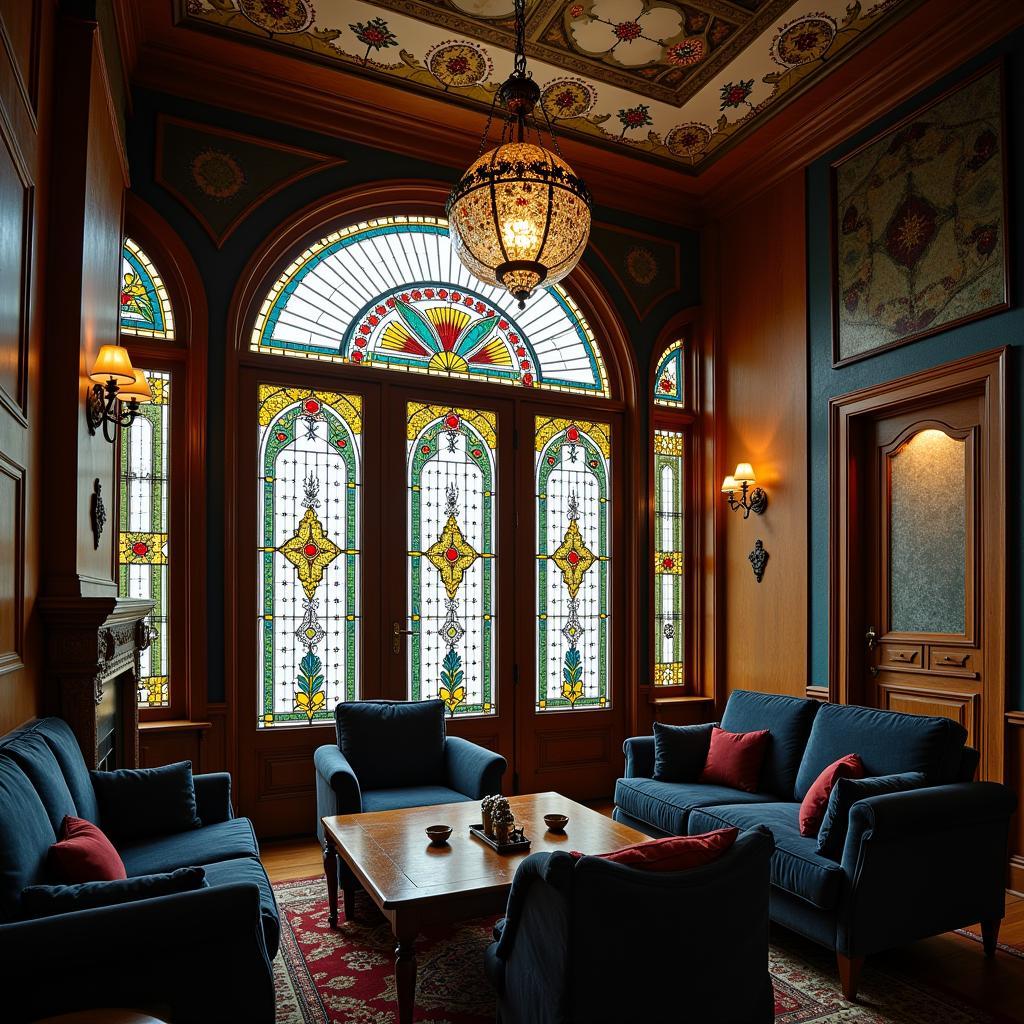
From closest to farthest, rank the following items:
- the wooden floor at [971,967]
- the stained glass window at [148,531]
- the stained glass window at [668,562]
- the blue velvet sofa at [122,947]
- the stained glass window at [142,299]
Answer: the blue velvet sofa at [122,947] → the wooden floor at [971,967] → the stained glass window at [148,531] → the stained glass window at [142,299] → the stained glass window at [668,562]

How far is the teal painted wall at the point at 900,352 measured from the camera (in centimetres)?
397

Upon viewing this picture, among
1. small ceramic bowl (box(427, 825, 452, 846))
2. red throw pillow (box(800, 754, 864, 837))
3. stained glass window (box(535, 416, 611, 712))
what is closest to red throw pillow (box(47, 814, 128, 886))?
small ceramic bowl (box(427, 825, 452, 846))

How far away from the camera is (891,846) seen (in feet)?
9.51

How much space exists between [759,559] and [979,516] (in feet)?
4.97

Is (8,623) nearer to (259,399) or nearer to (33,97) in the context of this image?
(33,97)

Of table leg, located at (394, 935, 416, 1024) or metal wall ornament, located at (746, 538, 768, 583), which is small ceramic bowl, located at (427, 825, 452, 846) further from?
metal wall ornament, located at (746, 538, 768, 583)

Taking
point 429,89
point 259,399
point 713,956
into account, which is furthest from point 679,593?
point 713,956

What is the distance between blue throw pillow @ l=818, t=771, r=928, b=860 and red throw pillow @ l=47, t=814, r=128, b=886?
2275mm

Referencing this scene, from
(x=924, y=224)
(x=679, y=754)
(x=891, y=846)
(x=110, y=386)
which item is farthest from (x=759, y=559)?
(x=110, y=386)

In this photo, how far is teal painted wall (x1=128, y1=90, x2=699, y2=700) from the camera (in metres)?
4.56

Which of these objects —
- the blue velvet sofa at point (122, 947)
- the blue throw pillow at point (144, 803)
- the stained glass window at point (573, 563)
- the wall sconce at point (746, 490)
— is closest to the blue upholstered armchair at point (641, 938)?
the blue velvet sofa at point (122, 947)

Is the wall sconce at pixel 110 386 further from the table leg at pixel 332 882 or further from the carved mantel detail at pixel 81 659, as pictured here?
the table leg at pixel 332 882

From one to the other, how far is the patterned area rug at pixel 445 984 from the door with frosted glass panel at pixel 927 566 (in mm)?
1586

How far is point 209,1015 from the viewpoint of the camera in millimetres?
1985
